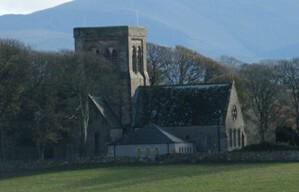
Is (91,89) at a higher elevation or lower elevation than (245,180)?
higher

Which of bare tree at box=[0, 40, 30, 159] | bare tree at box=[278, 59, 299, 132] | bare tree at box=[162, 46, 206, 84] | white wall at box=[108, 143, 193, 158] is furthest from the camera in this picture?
bare tree at box=[162, 46, 206, 84]

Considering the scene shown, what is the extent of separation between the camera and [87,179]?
5988 cm

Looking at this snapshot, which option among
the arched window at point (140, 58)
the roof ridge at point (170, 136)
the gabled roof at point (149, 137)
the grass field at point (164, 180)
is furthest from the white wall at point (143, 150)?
the arched window at point (140, 58)

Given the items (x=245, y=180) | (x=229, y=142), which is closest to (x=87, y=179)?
(x=245, y=180)

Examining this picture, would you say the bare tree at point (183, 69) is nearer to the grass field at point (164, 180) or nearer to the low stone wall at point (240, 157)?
the low stone wall at point (240, 157)

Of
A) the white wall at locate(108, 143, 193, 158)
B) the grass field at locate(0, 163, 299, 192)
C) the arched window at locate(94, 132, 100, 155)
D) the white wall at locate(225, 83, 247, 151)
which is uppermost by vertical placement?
the white wall at locate(225, 83, 247, 151)

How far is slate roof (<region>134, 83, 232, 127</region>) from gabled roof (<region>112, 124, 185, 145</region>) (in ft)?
16.7

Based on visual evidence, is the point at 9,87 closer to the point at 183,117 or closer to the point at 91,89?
the point at 91,89

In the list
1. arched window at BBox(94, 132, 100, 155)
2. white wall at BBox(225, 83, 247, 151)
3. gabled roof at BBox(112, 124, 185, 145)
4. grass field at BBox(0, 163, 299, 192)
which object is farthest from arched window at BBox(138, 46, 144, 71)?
grass field at BBox(0, 163, 299, 192)

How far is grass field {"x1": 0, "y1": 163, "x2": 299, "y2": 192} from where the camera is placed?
45.5 m

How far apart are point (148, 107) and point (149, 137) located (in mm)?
9310

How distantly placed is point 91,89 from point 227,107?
14.4 m

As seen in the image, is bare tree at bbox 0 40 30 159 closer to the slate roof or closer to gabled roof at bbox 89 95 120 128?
gabled roof at bbox 89 95 120 128

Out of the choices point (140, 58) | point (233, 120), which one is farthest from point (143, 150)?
point (140, 58)
